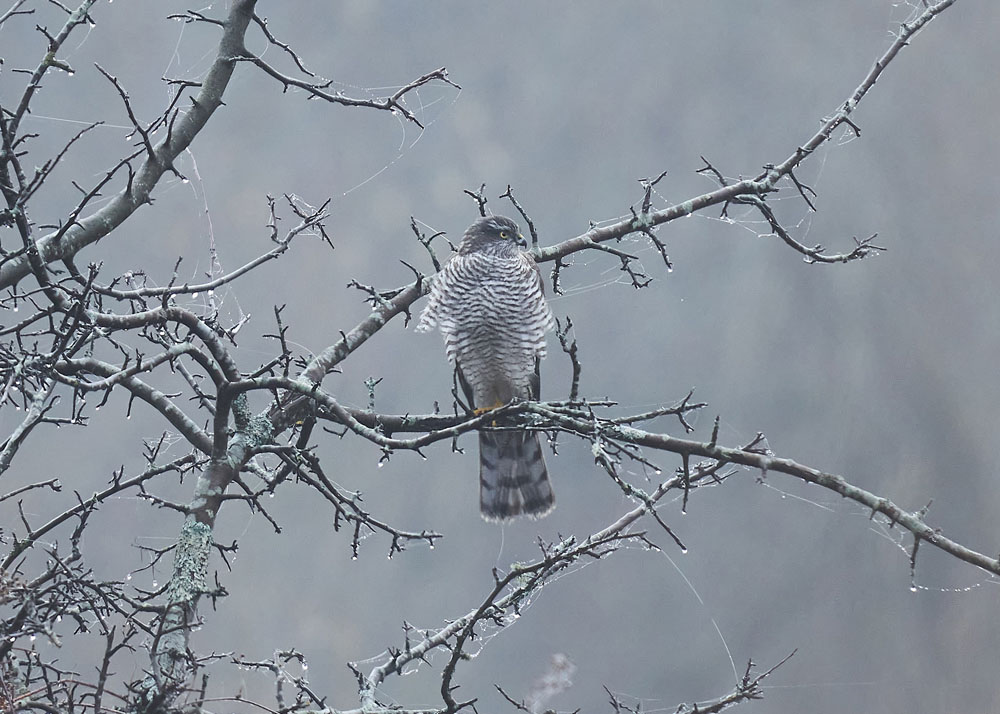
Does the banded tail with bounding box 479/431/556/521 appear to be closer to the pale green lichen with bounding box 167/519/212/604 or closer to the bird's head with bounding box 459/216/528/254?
the bird's head with bounding box 459/216/528/254

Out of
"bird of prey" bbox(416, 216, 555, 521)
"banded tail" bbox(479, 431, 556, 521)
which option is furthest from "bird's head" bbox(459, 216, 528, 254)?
"banded tail" bbox(479, 431, 556, 521)

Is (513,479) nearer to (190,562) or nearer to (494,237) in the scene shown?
(494,237)

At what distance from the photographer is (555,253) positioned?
2.60 metres

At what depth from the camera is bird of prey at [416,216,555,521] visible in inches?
125

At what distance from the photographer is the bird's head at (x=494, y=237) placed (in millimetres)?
3277

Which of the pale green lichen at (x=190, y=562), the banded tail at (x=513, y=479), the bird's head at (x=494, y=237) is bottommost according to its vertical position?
the pale green lichen at (x=190, y=562)

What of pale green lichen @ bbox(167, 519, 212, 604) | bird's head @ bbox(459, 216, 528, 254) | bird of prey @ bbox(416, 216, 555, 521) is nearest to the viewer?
pale green lichen @ bbox(167, 519, 212, 604)

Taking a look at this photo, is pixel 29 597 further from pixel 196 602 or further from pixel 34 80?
pixel 34 80

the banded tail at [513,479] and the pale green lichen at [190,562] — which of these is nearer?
the pale green lichen at [190,562]

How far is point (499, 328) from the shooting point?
3191 mm

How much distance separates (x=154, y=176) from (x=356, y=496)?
0.97 metres

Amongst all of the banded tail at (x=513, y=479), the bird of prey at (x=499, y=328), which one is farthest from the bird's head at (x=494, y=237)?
the banded tail at (x=513, y=479)

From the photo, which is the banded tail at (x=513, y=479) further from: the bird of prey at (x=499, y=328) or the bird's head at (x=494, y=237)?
the bird's head at (x=494, y=237)

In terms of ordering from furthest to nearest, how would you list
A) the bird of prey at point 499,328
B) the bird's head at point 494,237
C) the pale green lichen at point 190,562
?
the bird's head at point 494,237
the bird of prey at point 499,328
the pale green lichen at point 190,562
